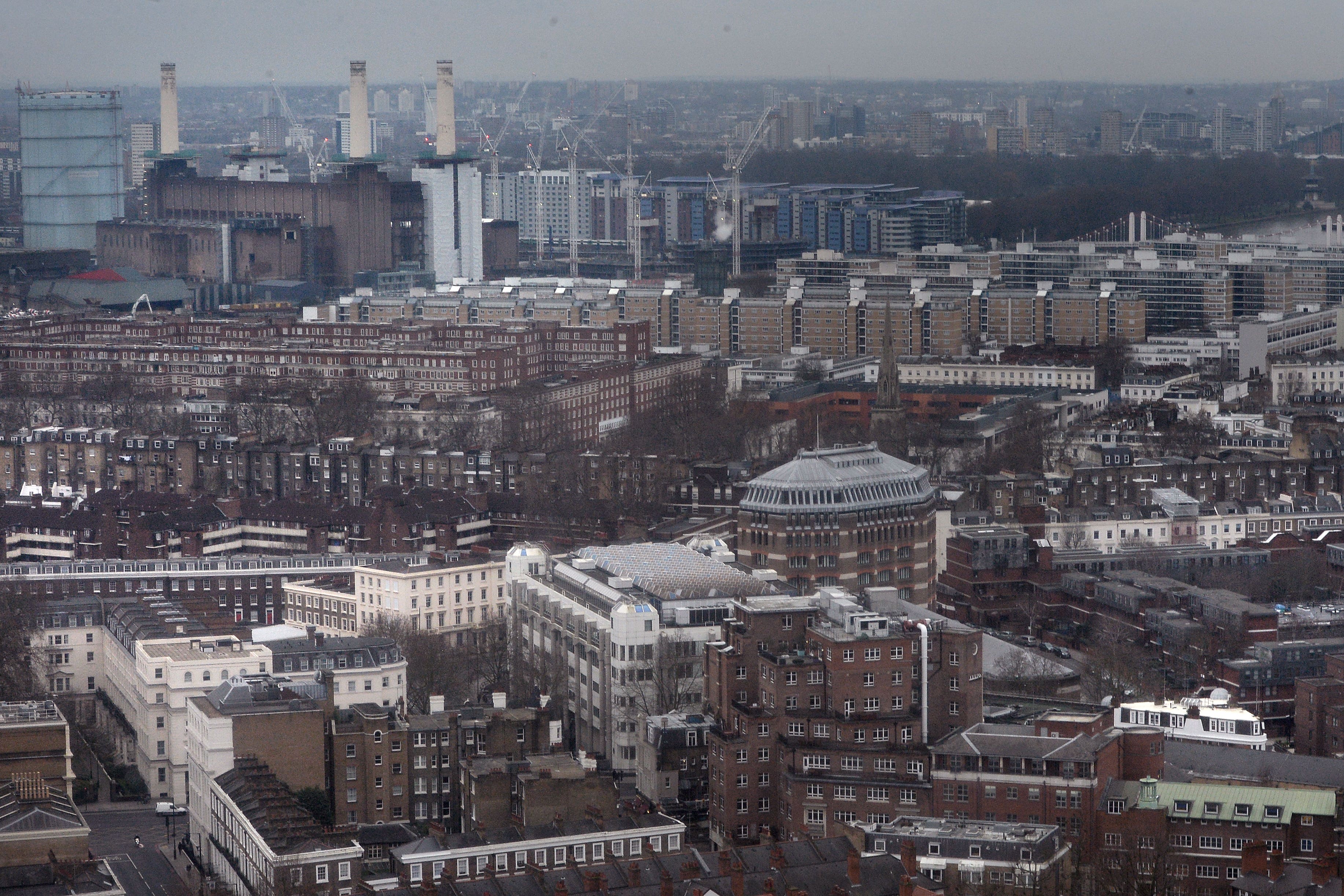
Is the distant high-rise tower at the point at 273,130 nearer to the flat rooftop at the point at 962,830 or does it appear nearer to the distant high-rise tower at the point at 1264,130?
the distant high-rise tower at the point at 1264,130

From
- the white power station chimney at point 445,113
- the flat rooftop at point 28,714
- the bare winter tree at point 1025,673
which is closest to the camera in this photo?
the flat rooftop at point 28,714

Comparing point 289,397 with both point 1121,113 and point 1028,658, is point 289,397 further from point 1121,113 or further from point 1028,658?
point 1121,113

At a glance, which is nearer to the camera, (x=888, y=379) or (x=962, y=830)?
(x=962, y=830)

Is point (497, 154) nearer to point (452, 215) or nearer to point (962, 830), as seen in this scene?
point (452, 215)

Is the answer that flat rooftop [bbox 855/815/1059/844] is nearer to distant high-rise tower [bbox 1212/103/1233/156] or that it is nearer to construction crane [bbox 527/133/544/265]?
construction crane [bbox 527/133/544/265]

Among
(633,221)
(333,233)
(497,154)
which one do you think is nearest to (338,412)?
(333,233)

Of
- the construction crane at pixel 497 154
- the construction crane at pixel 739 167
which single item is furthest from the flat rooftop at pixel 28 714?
the construction crane at pixel 497 154

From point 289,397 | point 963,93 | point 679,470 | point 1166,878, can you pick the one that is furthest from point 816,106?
point 1166,878

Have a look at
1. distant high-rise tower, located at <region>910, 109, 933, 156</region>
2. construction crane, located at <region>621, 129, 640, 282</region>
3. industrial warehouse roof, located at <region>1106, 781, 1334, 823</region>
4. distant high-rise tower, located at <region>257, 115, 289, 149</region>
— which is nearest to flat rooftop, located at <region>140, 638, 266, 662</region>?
industrial warehouse roof, located at <region>1106, 781, 1334, 823</region>
